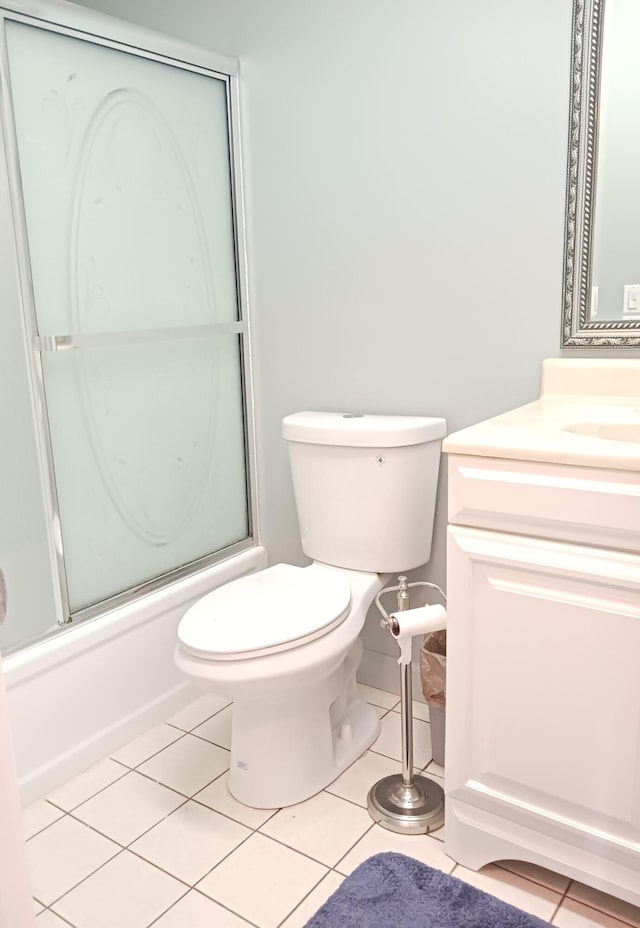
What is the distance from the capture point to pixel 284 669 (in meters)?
1.50

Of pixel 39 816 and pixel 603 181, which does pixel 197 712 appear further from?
pixel 603 181

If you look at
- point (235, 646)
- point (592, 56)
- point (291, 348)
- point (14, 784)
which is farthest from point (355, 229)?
point (14, 784)

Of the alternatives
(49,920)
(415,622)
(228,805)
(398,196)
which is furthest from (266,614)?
(398,196)

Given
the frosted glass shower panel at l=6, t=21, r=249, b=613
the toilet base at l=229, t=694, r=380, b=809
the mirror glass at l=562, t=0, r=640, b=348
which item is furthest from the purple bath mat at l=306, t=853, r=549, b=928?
the mirror glass at l=562, t=0, r=640, b=348

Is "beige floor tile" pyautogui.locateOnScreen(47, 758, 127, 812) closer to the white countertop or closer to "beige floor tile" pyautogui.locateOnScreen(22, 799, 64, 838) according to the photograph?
"beige floor tile" pyautogui.locateOnScreen(22, 799, 64, 838)

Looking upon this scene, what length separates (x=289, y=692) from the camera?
5.12ft

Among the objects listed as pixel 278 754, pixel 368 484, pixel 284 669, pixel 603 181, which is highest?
pixel 603 181

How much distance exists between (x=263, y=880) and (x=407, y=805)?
1.16 feet

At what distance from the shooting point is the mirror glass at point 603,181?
1.51 m

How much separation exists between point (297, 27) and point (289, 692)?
1667 mm

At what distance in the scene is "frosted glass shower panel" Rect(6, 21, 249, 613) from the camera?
1.70 meters

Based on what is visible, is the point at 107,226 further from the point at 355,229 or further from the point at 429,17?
the point at 429,17

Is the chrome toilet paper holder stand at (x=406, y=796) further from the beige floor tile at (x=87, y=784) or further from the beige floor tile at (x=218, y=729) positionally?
the beige floor tile at (x=87, y=784)

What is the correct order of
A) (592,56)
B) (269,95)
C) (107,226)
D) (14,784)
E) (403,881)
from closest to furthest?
(14,784), (403,881), (592,56), (107,226), (269,95)
